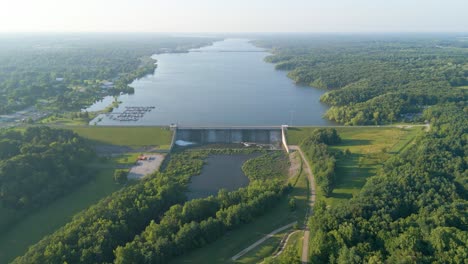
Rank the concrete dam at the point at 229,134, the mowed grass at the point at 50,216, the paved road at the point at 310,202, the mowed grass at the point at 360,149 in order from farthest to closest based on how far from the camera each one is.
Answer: the concrete dam at the point at 229,134, the mowed grass at the point at 360,149, the mowed grass at the point at 50,216, the paved road at the point at 310,202

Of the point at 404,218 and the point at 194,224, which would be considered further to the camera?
the point at 404,218

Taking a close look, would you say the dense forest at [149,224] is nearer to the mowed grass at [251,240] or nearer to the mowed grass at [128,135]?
the mowed grass at [251,240]

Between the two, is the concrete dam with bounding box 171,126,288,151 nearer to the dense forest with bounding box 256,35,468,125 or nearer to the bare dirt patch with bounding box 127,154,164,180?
the bare dirt patch with bounding box 127,154,164,180

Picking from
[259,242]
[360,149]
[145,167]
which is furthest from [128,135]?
[360,149]

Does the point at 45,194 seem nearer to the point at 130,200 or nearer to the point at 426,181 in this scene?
the point at 130,200

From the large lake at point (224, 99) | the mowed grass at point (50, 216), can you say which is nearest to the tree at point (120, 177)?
the mowed grass at point (50, 216)

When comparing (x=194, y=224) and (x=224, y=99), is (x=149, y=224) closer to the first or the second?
(x=194, y=224)

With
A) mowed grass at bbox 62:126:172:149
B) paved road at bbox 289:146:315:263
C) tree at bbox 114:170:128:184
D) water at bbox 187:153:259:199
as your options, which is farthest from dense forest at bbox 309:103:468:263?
mowed grass at bbox 62:126:172:149
